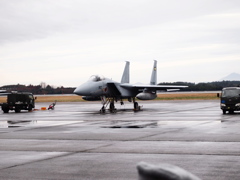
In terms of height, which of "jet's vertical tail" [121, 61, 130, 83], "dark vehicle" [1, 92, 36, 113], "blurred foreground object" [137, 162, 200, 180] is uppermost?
"jet's vertical tail" [121, 61, 130, 83]

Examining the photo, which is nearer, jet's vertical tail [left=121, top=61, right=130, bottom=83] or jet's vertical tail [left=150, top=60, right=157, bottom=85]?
jet's vertical tail [left=121, top=61, right=130, bottom=83]

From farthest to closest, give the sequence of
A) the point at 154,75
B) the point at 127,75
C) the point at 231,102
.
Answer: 1. the point at 154,75
2. the point at 127,75
3. the point at 231,102

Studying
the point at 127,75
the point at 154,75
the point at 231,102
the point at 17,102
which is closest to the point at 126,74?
the point at 127,75

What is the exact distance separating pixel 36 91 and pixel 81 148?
141712 millimetres

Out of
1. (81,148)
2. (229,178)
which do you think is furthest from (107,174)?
(81,148)

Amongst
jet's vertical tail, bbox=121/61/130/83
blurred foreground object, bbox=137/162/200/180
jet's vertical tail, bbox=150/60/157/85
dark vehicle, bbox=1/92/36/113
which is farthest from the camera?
jet's vertical tail, bbox=150/60/157/85

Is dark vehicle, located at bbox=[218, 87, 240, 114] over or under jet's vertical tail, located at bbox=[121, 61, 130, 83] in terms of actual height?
under

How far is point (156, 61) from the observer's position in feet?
167

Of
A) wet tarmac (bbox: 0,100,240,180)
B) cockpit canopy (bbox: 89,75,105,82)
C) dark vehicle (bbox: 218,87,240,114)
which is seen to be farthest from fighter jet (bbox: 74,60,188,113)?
wet tarmac (bbox: 0,100,240,180)

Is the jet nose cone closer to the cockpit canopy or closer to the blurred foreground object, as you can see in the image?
the cockpit canopy

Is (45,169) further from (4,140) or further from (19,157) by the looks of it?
(4,140)

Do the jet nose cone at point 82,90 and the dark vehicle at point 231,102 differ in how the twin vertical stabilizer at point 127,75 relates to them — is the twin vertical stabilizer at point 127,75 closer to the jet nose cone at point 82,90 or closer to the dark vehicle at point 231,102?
the jet nose cone at point 82,90

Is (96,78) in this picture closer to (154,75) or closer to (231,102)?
(231,102)

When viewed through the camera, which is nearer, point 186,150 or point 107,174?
point 107,174
